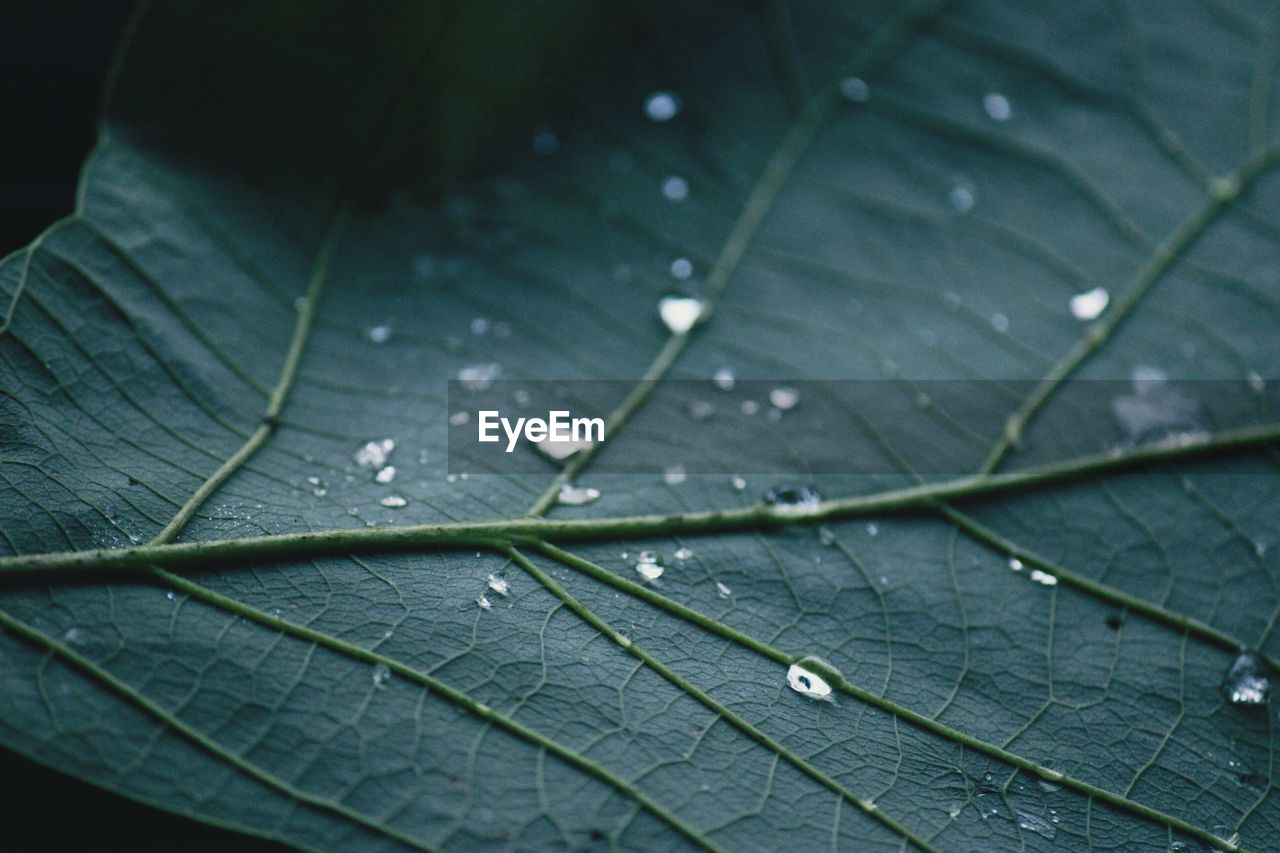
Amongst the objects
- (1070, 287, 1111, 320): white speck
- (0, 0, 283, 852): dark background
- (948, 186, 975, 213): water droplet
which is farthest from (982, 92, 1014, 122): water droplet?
(0, 0, 283, 852): dark background

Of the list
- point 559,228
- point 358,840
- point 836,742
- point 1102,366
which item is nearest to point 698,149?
point 559,228

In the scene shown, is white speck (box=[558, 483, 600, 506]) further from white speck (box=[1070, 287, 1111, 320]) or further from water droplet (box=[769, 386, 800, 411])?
white speck (box=[1070, 287, 1111, 320])

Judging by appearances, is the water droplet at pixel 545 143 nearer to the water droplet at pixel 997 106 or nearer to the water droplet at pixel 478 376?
the water droplet at pixel 478 376

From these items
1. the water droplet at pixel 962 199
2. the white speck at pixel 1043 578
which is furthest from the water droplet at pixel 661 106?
the white speck at pixel 1043 578

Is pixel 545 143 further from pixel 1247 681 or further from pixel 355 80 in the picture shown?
pixel 1247 681

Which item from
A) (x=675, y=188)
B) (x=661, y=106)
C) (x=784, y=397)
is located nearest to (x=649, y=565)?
(x=784, y=397)

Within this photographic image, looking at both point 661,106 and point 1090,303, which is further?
point 661,106

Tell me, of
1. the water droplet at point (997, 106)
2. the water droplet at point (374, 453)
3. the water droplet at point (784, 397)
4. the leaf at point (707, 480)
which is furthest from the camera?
the water droplet at point (997, 106)
